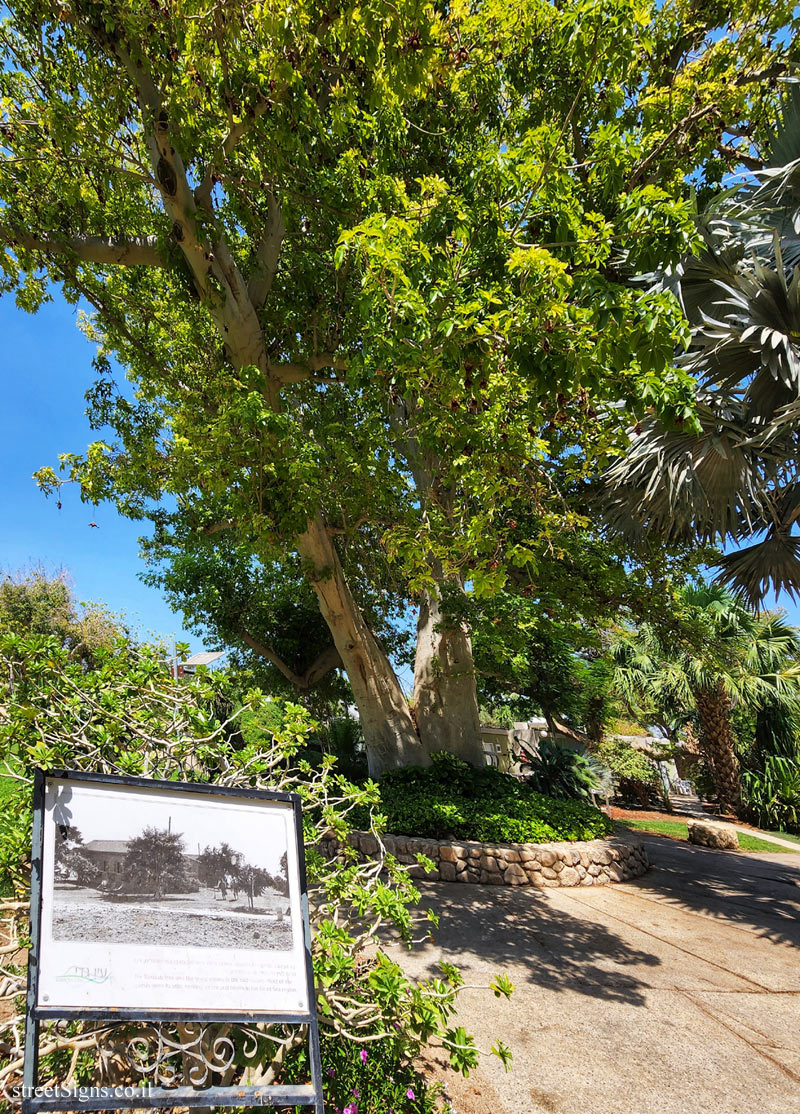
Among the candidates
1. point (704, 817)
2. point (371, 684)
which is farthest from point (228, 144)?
point (704, 817)

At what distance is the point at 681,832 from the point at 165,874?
45.5 ft

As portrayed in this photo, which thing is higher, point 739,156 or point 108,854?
point 739,156

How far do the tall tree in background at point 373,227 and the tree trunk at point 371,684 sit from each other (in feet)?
0.27

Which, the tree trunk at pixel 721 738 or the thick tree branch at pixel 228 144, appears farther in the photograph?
the tree trunk at pixel 721 738

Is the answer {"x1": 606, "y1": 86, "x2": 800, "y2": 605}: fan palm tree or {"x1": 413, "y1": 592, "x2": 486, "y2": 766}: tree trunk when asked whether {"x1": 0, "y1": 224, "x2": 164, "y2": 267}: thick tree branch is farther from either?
{"x1": 413, "y1": 592, "x2": 486, "y2": 766}: tree trunk

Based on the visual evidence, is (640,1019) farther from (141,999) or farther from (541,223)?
(541,223)

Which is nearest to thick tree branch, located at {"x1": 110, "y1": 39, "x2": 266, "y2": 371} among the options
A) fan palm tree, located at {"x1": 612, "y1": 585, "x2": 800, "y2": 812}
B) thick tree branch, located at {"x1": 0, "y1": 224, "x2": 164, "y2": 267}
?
thick tree branch, located at {"x1": 0, "y1": 224, "x2": 164, "y2": 267}

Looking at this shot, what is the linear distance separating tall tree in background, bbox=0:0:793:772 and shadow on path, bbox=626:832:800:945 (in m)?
4.50

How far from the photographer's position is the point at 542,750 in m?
11.5

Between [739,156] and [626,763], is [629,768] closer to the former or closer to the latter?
[626,763]

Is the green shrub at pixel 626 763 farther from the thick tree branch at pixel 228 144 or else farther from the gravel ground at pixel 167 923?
the gravel ground at pixel 167 923

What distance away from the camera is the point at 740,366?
6207 mm

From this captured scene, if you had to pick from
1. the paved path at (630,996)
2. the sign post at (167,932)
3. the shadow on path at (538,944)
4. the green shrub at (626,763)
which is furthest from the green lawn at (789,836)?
the sign post at (167,932)

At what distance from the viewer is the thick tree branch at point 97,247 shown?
673 centimetres
